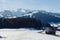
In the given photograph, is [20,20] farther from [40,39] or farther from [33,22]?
[40,39]

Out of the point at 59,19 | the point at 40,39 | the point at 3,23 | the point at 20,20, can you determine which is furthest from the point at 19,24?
the point at 40,39

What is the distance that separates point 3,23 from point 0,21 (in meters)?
1.09

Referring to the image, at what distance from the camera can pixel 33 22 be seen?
1591 inches

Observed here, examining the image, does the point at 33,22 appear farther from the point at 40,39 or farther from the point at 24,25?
the point at 40,39

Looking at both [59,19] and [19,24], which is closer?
[19,24]

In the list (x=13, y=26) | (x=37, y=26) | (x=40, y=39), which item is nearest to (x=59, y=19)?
(x=37, y=26)

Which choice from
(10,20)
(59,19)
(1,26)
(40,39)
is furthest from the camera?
(59,19)

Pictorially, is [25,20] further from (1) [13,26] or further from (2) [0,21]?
(2) [0,21]

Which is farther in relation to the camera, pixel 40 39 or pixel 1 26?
pixel 1 26

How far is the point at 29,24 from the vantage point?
40719 millimetres

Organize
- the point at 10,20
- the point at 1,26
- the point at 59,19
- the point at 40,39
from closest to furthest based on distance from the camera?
the point at 40,39, the point at 1,26, the point at 10,20, the point at 59,19

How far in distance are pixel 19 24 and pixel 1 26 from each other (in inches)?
182

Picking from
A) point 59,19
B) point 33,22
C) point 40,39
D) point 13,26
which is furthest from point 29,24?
point 40,39

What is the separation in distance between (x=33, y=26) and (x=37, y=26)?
95cm
